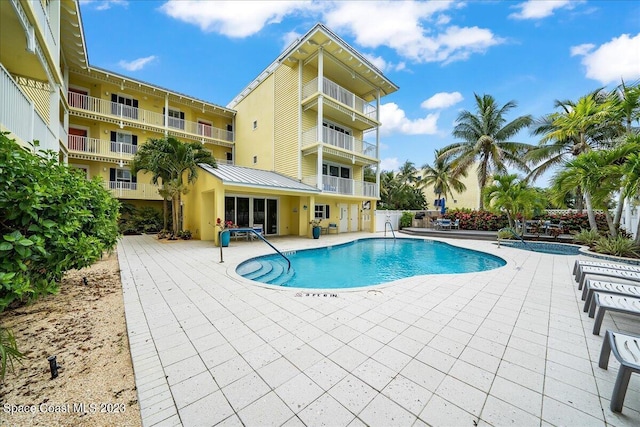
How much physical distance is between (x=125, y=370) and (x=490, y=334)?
4.24 metres

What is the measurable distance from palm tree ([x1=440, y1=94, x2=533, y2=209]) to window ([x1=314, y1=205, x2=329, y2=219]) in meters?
11.3

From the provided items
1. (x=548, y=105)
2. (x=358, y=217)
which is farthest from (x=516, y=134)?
(x=358, y=217)

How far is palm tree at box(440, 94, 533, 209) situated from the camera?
1832 cm

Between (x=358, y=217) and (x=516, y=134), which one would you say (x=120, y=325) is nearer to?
(x=358, y=217)

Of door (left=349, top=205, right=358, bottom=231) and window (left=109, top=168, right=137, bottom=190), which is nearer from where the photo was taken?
window (left=109, top=168, right=137, bottom=190)

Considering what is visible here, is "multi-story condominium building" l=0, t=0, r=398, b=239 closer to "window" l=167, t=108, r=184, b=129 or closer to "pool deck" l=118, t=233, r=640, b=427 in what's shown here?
"window" l=167, t=108, r=184, b=129

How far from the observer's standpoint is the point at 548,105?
55.2 feet

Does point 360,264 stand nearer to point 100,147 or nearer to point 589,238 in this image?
point 589,238

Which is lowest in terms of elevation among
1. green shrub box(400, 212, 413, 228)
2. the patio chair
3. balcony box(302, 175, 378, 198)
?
the patio chair

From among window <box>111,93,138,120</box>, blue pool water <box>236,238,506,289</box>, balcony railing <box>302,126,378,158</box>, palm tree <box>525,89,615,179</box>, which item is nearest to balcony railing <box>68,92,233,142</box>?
window <box>111,93,138,120</box>

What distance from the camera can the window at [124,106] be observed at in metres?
15.7

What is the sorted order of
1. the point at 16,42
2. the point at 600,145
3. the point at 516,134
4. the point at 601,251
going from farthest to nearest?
1. the point at 516,134
2. the point at 600,145
3. the point at 601,251
4. the point at 16,42

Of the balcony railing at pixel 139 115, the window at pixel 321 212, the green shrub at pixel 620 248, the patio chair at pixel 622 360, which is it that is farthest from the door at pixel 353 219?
the patio chair at pixel 622 360

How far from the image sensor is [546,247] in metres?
11.3
